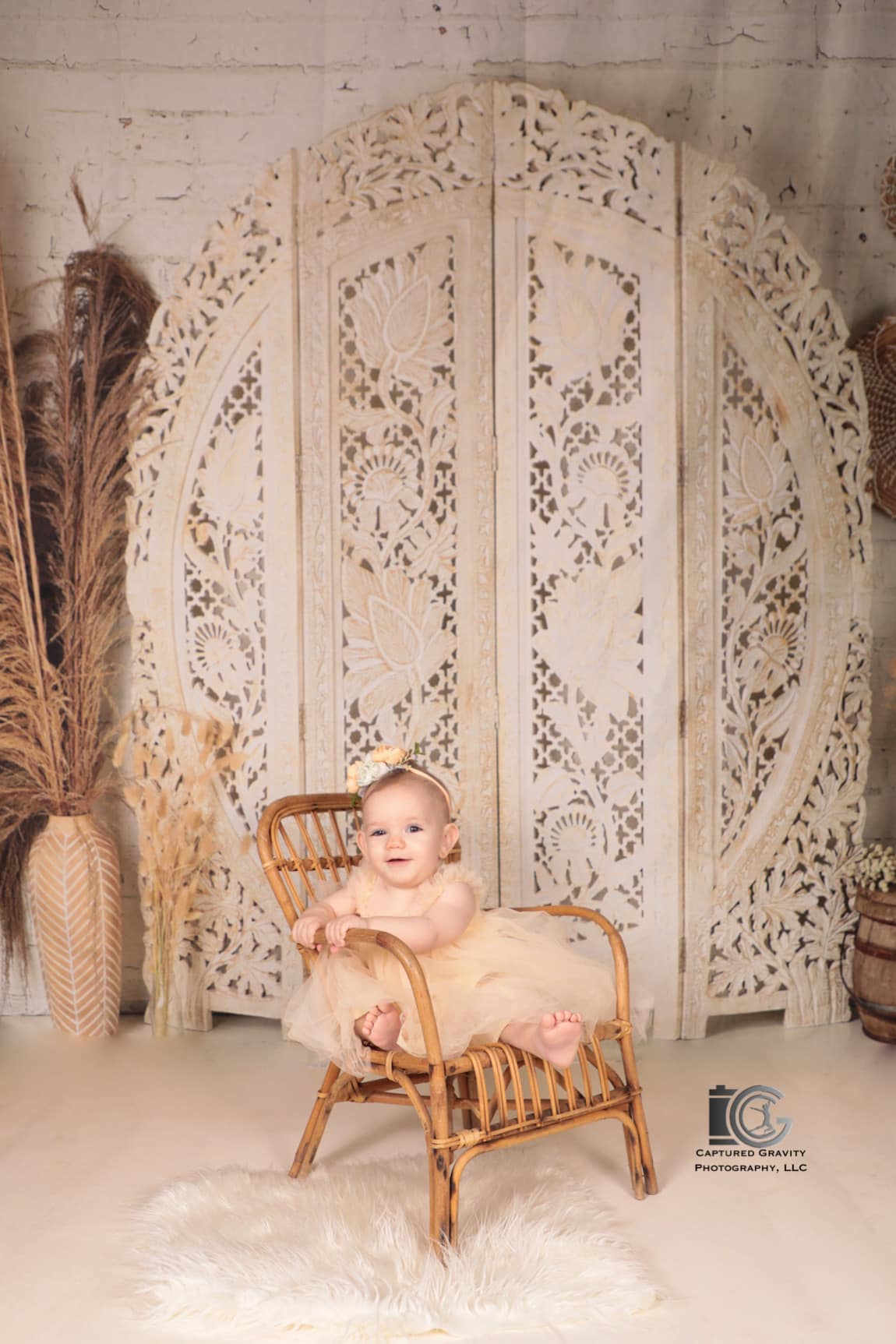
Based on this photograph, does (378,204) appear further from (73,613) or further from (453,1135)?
(453,1135)

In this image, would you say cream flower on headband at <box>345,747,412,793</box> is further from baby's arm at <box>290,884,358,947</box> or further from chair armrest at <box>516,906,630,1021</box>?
chair armrest at <box>516,906,630,1021</box>

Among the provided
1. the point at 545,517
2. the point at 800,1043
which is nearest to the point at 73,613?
the point at 545,517

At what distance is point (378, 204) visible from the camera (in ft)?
10.2

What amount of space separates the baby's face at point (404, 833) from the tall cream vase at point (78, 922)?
118 cm

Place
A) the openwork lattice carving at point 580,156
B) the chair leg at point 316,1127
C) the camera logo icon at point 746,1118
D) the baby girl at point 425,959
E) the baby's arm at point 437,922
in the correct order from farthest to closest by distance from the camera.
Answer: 1. the openwork lattice carving at point 580,156
2. the camera logo icon at point 746,1118
3. the chair leg at point 316,1127
4. the baby's arm at point 437,922
5. the baby girl at point 425,959

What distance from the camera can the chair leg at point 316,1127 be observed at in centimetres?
239

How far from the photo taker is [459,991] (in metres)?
2.21

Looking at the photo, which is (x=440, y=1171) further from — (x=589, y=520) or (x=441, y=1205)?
(x=589, y=520)

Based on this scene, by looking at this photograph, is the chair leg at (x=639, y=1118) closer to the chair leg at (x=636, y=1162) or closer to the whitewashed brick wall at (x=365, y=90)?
the chair leg at (x=636, y=1162)

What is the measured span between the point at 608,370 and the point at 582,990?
1.68 m

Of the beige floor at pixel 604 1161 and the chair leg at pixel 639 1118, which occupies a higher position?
the chair leg at pixel 639 1118

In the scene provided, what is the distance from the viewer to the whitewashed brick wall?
123 inches

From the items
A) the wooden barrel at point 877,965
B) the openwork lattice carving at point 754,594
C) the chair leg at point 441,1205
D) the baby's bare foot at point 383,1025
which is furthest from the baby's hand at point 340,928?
the wooden barrel at point 877,965

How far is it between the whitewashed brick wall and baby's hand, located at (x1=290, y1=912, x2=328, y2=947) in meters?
1.90
